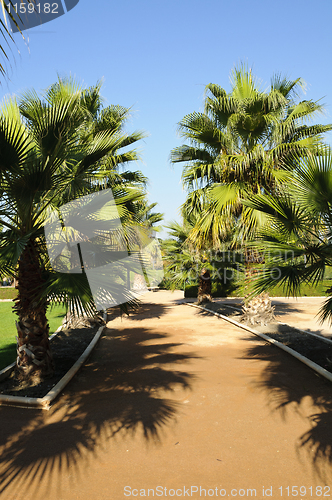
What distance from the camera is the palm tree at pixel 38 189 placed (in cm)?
466

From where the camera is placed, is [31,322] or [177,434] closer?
[177,434]

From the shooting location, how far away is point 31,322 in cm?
587

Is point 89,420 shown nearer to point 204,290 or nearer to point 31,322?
point 31,322

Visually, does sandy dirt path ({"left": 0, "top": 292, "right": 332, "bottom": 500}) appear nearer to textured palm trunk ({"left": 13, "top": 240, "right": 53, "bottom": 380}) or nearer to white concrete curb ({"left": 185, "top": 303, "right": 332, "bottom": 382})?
white concrete curb ({"left": 185, "top": 303, "right": 332, "bottom": 382})

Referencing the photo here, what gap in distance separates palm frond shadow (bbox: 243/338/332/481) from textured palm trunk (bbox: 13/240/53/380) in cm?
389

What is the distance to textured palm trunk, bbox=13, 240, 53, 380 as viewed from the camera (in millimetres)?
5758

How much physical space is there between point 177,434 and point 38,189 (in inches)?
157

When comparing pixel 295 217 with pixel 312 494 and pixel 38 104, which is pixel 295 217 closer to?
pixel 312 494

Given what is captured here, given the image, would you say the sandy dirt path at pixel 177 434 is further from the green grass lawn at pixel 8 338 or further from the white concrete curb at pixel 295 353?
the green grass lawn at pixel 8 338

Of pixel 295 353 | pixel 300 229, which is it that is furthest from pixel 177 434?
pixel 295 353

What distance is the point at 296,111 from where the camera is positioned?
9961mm

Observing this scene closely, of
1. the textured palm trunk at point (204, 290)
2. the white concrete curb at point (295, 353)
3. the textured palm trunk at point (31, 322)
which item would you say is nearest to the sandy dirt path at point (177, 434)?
the white concrete curb at point (295, 353)

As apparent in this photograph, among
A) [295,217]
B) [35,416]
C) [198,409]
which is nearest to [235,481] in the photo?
[198,409]

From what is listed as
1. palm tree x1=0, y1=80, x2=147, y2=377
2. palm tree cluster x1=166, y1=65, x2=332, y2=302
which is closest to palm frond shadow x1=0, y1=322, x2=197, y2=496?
palm tree x1=0, y1=80, x2=147, y2=377
